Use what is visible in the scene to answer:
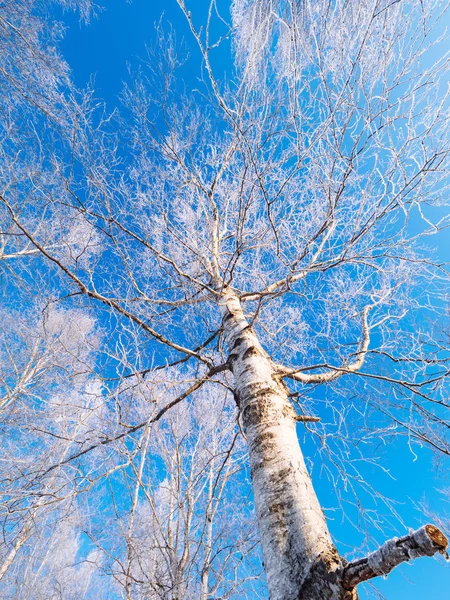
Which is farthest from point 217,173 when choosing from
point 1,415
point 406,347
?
point 1,415

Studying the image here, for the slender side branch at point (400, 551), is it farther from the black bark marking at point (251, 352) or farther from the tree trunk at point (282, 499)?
the black bark marking at point (251, 352)

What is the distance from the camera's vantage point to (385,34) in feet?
5.18

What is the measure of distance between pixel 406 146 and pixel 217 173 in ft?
6.15

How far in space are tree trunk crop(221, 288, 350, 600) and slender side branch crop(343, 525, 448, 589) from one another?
8 centimetres

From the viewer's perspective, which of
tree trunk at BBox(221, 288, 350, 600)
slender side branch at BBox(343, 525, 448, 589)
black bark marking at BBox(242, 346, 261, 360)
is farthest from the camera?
black bark marking at BBox(242, 346, 261, 360)

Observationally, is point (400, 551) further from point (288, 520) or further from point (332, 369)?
point (332, 369)

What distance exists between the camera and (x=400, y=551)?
0.81m

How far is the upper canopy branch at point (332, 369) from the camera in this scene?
1863mm

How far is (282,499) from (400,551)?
0.42m

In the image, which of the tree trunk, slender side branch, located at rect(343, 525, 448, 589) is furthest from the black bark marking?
slender side branch, located at rect(343, 525, 448, 589)

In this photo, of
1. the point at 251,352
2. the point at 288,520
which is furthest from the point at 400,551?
the point at 251,352

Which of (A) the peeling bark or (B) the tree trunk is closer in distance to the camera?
(A) the peeling bark

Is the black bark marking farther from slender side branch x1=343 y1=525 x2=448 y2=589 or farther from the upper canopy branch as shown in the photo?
slender side branch x1=343 y1=525 x2=448 y2=589

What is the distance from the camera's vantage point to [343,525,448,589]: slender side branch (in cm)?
79
